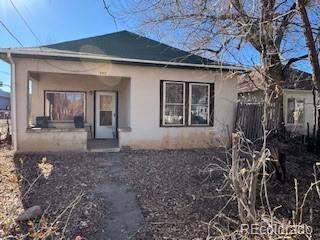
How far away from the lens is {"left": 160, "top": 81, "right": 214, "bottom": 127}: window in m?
11.3

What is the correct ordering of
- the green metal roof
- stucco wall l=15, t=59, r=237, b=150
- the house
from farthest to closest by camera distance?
the green metal roof, the house, stucco wall l=15, t=59, r=237, b=150

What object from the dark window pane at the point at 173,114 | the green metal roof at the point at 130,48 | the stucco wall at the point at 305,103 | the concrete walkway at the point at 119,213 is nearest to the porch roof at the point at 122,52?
the green metal roof at the point at 130,48

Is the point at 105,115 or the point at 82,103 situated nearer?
the point at 82,103

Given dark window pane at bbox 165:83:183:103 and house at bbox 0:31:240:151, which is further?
dark window pane at bbox 165:83:183:103

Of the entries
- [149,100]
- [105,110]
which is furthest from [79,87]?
[149,100]

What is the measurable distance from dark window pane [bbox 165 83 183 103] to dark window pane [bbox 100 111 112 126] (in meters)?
3.35

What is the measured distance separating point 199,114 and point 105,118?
165 inches

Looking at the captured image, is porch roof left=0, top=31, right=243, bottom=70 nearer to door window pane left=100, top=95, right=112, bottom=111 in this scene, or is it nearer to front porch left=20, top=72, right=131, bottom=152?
front porch left=20, top=72, right=131, bottom=152

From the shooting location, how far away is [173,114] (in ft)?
37.7

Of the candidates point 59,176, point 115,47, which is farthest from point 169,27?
point 59,176

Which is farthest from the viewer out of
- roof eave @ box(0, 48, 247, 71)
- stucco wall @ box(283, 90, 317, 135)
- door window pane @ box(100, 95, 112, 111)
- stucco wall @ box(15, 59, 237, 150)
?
stucco wall @ box(283, 90, 317, 135)

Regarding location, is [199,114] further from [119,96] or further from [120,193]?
[120,193]

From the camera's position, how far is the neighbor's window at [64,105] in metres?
12.9

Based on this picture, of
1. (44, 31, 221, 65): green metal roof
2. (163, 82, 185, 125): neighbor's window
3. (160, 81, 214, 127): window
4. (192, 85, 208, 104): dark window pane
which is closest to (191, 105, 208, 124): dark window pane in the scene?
(160, 81, 214, 127): window
